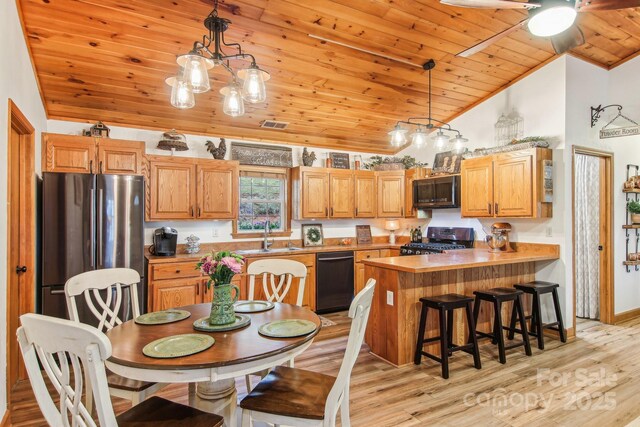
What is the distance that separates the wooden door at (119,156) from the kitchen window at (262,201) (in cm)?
150

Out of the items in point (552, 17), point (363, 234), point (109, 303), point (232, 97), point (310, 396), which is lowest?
point (310, 396)

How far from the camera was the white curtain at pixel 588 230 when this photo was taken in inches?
181

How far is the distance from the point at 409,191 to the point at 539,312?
2535 millimetres

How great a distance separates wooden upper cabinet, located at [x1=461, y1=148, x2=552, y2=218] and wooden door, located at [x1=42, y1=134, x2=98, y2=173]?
14.1 ft

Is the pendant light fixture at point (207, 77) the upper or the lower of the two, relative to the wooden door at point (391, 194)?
upper

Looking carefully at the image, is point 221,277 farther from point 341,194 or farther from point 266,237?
point 341,194

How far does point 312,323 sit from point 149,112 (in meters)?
3.45

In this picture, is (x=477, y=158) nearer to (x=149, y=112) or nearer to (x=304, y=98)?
(x=304, y=98)

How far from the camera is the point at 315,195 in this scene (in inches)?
205

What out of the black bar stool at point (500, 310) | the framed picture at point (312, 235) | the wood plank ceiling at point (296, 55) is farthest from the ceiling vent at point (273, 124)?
the black bar stool at point (500, 310)

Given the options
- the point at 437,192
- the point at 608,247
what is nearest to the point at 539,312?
the point at 608,247

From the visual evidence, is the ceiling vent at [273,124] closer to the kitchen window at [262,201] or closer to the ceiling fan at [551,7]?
the kitchen window at [262,201]

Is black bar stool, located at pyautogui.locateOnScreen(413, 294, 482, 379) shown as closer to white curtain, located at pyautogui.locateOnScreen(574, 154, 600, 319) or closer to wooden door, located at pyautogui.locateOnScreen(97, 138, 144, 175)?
white curtain, located at pyautogui.locateOnScreen(574, 154, 600, 319)

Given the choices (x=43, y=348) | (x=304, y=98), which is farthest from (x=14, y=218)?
(x=304, y=98)
